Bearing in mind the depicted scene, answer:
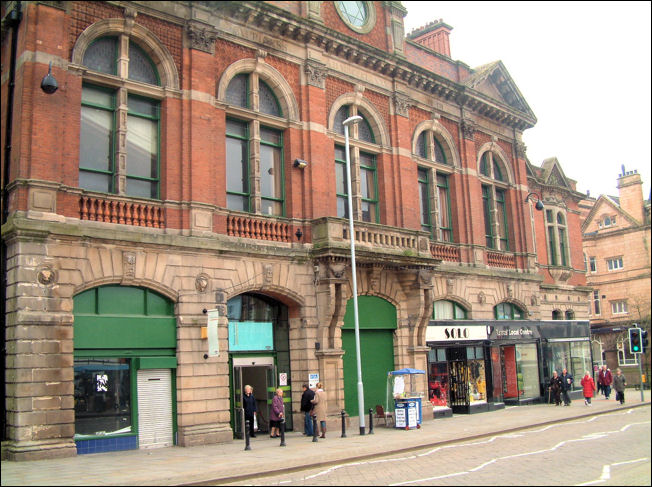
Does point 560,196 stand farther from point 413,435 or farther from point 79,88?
point 79,88

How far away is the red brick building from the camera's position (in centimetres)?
1752

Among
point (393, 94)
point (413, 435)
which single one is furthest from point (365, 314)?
point (393, 94)

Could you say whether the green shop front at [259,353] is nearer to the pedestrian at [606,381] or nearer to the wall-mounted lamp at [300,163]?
the wall-mounted lamp at [300,163]

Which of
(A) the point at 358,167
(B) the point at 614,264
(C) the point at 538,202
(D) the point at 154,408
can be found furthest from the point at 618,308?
(D) the point at 154,408

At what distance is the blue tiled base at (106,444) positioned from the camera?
56.9 feet

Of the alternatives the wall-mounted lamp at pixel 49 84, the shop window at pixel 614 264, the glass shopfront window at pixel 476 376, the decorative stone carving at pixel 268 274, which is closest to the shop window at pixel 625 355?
the shop window at pixel 614 264

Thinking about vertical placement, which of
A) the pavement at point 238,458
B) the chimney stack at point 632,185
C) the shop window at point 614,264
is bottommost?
the pavement at point 238,458

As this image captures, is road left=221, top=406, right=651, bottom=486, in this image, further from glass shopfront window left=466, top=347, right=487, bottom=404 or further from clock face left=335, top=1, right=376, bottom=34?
clock face left=335, top=1, right=376, bottom=34

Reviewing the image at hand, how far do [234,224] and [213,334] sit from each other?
166 inches

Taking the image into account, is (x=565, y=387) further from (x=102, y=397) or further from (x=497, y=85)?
(x=102, y=397)

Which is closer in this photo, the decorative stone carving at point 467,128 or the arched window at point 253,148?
the arched window at point 253,148

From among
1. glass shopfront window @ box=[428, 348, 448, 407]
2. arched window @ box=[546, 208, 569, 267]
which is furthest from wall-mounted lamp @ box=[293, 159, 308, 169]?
arched window @ box=[546, 208, 569, 267]

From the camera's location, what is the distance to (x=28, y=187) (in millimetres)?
17234

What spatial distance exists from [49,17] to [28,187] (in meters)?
4.71
